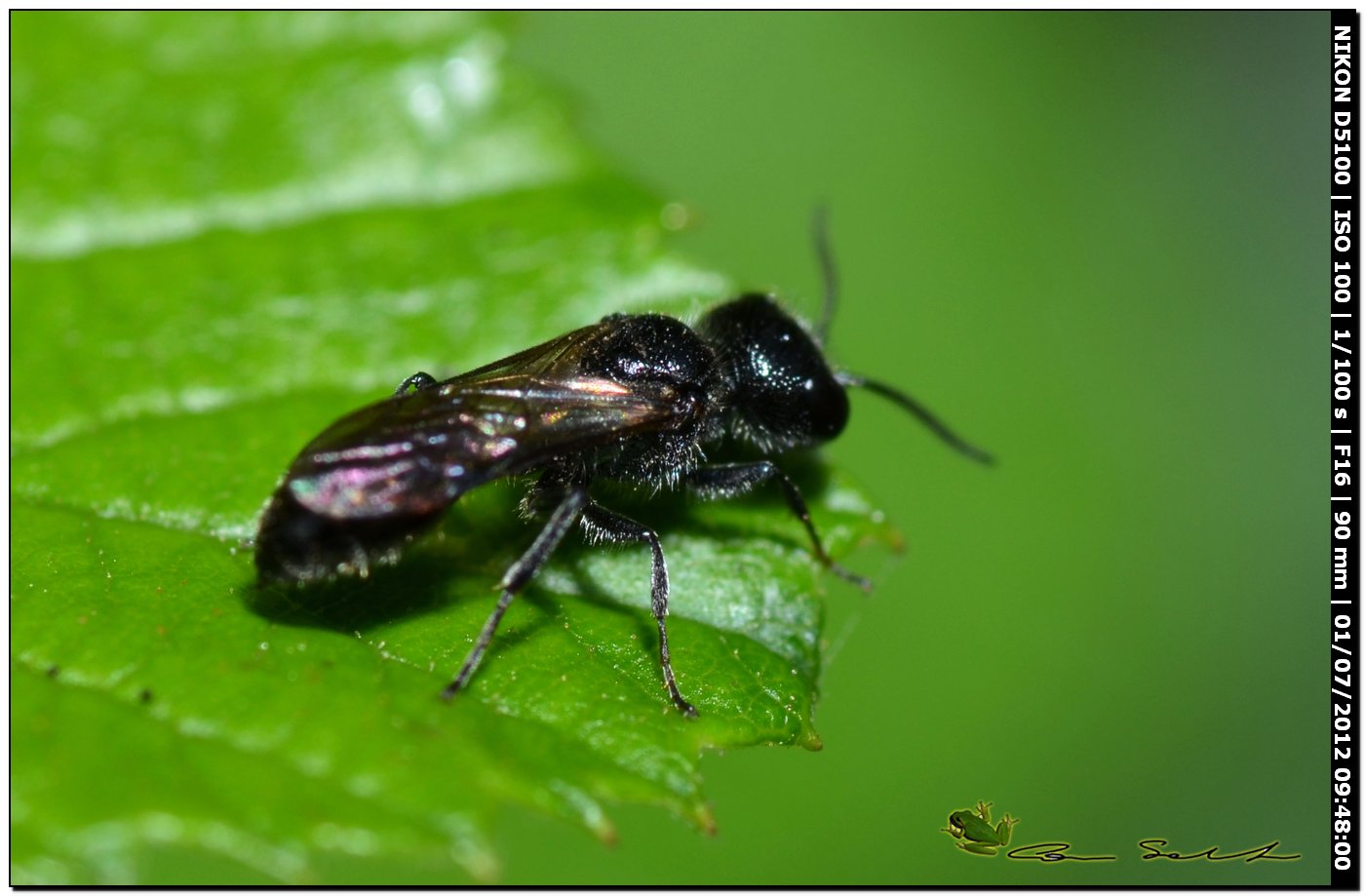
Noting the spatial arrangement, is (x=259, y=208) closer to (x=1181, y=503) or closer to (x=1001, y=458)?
(x=1001, y=458)

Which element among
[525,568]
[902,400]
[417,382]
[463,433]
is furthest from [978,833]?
[417,382]

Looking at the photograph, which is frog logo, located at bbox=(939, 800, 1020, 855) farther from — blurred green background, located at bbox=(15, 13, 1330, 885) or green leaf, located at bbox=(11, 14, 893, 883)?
green leaf, located at bbox=(11, 14, 893, 883)

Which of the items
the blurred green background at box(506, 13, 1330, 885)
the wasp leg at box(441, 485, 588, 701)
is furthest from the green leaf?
the blurred green background at box(506, 13, 1330, 885)

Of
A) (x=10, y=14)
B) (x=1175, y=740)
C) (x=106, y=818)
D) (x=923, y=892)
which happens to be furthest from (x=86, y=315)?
(x=1175, y=740)

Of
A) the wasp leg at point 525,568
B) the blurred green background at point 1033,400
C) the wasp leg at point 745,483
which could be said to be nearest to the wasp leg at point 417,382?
the wasp leg at point 525,568

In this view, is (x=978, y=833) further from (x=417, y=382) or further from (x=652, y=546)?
(x=417, y=382)
